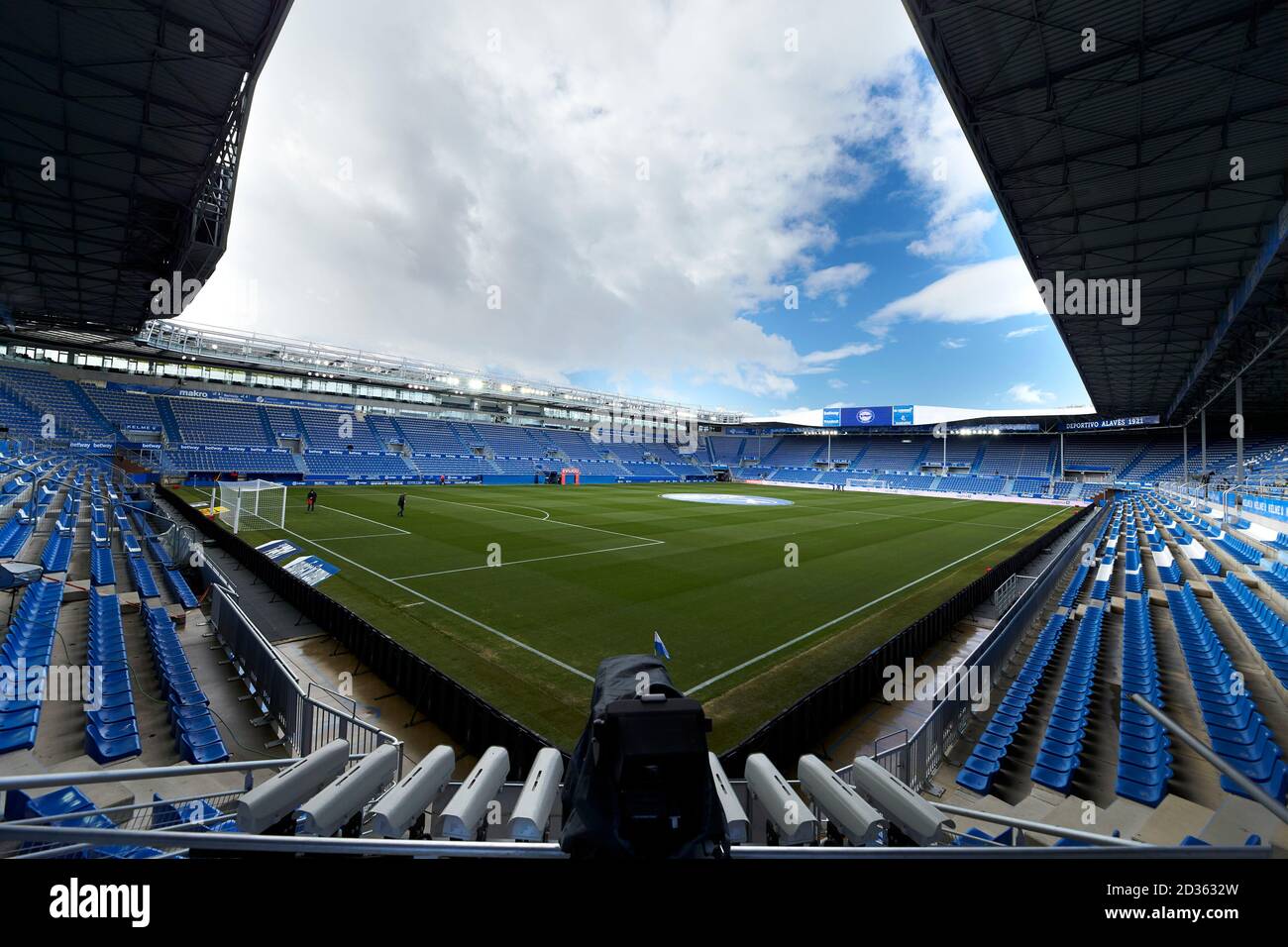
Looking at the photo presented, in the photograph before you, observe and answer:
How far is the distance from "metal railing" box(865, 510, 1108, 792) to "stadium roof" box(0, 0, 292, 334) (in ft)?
55.7

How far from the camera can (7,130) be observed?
43.0 feet

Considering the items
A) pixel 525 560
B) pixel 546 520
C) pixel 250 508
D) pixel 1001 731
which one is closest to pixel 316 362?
pixel 250 508

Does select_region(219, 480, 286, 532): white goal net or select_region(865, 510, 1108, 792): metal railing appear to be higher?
select_region(219, 480, 286, 532): white goal net

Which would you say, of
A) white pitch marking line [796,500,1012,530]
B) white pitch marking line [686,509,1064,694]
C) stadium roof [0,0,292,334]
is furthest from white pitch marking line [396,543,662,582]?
white pitch marking line [796,500,1012,530]

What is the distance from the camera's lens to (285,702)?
24.5ft

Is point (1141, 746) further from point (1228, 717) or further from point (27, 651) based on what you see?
point (27, 651)

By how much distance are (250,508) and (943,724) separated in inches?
1263

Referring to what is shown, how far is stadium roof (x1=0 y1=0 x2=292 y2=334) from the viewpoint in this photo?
10617 millimetres

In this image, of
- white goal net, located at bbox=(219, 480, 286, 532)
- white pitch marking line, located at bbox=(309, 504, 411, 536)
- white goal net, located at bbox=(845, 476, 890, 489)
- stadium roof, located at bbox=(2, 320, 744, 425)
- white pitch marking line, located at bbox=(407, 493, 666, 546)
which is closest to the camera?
white goal net, located at bbox=(219, 480, 286, 532)

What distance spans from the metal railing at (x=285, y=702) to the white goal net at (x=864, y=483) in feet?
235

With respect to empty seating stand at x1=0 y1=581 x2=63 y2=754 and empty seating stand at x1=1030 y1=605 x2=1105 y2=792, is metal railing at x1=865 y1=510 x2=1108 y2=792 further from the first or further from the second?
empty seating stand at x1=0 y1=581 x2=63 y2=754

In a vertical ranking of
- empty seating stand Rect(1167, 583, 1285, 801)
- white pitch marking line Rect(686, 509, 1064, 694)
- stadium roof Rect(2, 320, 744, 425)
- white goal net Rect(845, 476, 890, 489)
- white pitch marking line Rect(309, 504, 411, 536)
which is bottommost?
white pitch marking line Rect(686, 509, 1064, 694)

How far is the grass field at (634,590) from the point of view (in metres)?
9.59

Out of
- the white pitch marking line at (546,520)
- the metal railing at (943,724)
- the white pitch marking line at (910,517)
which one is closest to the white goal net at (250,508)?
the white pitch marking line at (546,520)
